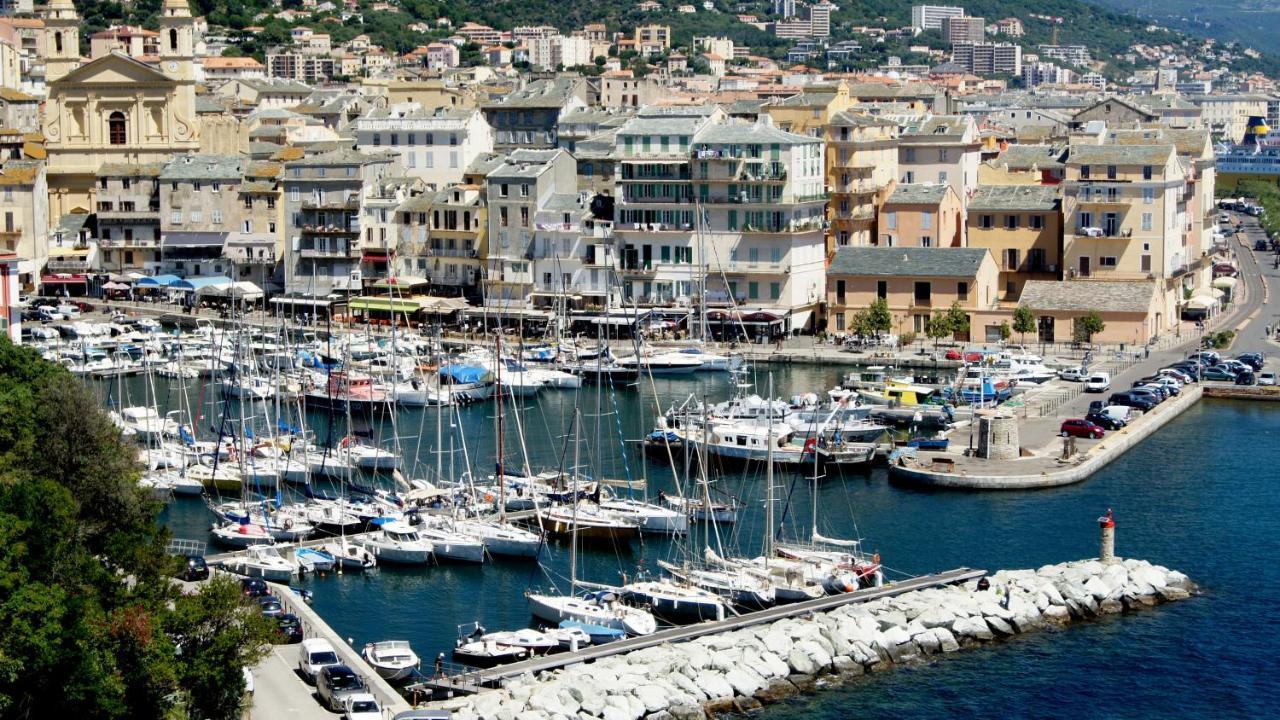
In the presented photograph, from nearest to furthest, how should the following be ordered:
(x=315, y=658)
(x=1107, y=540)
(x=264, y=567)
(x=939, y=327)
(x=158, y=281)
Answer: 1. (x=315, y=658)
2. (x=1107, y=540)
3. (x=264, y=567)
4. (x=939, y=327)
5. (x=158, y=281)

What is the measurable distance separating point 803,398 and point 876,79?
53.7 metres

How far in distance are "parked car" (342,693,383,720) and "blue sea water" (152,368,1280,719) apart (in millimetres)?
4200

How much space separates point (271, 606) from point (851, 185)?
34797 millimetres

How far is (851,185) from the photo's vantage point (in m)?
62.1

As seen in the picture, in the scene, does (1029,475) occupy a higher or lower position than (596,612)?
higher

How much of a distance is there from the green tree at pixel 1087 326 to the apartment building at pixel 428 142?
2138 centimetres

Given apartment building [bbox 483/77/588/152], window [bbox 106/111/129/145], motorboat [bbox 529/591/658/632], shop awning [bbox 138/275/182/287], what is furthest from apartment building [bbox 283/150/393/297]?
→ motorboat [bbox 529/591/658/632]

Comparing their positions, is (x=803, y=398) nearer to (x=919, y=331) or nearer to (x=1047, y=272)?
(x=919, y=331)

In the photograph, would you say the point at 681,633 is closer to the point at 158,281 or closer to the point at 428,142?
the point at 428,142

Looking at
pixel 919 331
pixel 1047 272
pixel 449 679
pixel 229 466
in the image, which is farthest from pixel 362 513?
pixel 1047 272

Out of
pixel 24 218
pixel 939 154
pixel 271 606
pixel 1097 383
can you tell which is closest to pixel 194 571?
pixel 271 606

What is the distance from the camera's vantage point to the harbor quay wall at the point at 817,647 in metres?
26.8

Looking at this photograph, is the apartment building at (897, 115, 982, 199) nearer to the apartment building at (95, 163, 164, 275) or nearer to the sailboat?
the apartment building at (95, 163, 164, 275)

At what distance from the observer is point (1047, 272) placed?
5856cm
